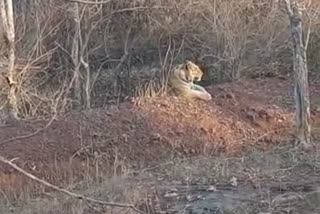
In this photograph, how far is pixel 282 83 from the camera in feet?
44.9

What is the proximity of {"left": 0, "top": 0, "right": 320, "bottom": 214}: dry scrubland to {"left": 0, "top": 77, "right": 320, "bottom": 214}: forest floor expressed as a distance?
0.07 ft

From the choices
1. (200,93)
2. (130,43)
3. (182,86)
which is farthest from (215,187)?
(130,43)

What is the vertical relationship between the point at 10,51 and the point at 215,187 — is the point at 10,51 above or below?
above

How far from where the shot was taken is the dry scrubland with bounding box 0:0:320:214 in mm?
8414

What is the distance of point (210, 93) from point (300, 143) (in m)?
3.22

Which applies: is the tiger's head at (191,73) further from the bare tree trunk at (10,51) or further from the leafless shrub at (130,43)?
the bare tree trunk at (10,51)

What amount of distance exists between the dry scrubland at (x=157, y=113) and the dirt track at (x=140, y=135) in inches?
0.8

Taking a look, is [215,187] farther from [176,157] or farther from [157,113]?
[157,113]

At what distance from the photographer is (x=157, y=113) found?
Answer: 11.6 m

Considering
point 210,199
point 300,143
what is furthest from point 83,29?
point 210,199

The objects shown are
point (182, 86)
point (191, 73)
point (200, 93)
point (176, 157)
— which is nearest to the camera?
point (176, 157)

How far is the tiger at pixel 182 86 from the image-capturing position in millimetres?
12469

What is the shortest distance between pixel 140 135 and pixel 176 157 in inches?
29.4

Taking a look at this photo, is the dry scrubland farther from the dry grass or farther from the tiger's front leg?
the tiger's front leg
